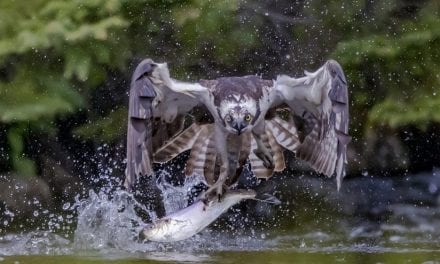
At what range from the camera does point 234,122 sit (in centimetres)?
620

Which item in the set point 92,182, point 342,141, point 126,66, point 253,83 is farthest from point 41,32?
point 342,141

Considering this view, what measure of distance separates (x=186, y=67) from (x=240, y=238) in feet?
4.73

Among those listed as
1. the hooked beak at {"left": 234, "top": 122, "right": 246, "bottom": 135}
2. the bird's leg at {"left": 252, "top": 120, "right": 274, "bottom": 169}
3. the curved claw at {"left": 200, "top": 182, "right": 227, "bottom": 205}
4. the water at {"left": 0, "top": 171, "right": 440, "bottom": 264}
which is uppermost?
the hooked beak at {"left": 234, "top": 122, "right": 246, "bottom": 135}

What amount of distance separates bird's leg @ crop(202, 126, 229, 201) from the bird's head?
0.23 m

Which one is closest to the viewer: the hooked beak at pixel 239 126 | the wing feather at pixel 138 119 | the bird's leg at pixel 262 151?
the wing feather at pixel 138 119

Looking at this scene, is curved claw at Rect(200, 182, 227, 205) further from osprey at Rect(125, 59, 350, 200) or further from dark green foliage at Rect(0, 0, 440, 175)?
dark green foliage at Rect(0, 0, 440, 175)

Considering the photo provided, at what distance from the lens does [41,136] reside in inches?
319

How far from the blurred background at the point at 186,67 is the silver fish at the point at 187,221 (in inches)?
78.1

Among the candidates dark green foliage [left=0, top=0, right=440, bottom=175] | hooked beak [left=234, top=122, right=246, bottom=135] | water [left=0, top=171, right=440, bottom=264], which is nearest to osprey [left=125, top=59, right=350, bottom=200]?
hooked beak [left=234, top=122, right=246, bottom=135]

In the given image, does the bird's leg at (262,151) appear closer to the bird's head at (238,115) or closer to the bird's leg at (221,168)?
the bird's leg at (221,168)

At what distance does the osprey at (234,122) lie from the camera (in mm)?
6031

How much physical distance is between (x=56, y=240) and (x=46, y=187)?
40.0 inches

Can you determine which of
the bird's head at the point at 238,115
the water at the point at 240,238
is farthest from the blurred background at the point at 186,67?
the bird's head at the point at 238,115

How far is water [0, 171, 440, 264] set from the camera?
6.29 m
